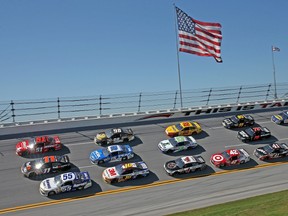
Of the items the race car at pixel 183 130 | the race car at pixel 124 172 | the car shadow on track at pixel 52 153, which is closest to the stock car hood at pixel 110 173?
the race car at pixel 124 172

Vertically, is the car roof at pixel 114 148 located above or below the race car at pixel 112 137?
below

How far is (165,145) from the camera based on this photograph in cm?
2931

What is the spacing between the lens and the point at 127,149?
1102 inches

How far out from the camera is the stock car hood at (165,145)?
29073 mm

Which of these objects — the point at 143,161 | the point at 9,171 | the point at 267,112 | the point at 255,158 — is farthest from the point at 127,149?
the point at 267,112

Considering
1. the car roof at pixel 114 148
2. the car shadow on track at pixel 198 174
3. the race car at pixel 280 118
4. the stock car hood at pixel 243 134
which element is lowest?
the car shadow on track at pixel 198 174

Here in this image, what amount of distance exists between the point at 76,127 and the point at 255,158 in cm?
1660

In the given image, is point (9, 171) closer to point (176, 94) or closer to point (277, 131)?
point (176, 94)

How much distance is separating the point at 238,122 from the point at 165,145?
9052mm

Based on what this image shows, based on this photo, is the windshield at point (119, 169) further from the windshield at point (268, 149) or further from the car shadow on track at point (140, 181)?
the windshield at point (268, 149)

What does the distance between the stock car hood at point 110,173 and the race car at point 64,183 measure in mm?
1349

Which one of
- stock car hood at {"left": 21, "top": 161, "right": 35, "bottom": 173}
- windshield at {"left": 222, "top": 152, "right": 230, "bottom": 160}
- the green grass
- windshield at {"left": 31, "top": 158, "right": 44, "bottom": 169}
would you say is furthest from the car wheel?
windshield at {"left": 222, "top": 152, "right": 230, "bottom": 160}

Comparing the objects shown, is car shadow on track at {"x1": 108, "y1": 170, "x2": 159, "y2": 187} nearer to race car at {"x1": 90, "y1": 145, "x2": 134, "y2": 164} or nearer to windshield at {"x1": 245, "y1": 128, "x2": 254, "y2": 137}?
race car at {"x1": 90, "y1": 145, "x2": 134, "y2": 164}

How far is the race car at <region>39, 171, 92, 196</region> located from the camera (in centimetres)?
2314
